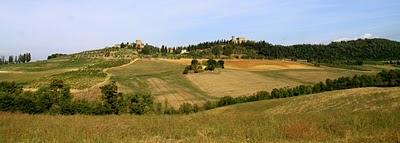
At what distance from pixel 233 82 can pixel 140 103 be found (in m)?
30.2

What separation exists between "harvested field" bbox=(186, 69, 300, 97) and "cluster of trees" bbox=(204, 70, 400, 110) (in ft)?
13.7

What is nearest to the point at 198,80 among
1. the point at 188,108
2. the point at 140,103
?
the point at 140,103

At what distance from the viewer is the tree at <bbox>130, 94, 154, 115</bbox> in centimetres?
6544

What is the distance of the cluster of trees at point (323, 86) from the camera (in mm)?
71438

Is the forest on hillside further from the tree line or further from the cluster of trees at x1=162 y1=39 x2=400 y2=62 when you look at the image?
the tree line

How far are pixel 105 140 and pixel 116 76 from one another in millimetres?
93916

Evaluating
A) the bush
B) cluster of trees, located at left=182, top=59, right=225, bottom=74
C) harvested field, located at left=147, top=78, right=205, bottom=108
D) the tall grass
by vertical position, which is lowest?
the bush

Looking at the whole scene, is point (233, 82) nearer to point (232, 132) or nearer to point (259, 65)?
point (259, 65)

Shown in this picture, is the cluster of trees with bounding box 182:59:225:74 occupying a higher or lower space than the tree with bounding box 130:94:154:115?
higher

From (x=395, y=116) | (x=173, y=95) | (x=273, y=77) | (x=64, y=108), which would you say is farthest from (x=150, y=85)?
(x=395, y=116)

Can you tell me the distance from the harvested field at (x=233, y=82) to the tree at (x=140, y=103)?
14959 mm

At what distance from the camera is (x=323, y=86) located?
78.4 meters

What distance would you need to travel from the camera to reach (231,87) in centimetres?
8638

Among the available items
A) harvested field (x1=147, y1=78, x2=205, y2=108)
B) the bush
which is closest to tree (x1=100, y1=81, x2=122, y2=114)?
harvested field (x1=147, y1=78, x2=205, y2=108)
